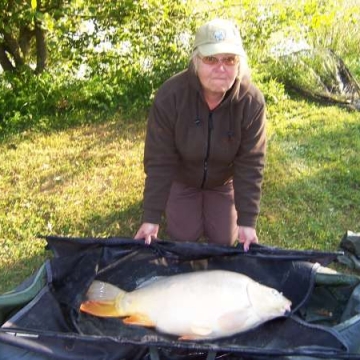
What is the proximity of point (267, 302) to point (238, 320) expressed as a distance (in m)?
0.14

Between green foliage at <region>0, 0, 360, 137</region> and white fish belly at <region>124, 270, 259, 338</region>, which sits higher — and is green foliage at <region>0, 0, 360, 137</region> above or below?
above

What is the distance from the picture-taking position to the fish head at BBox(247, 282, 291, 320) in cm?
223

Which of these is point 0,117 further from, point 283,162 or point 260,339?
point 260,339

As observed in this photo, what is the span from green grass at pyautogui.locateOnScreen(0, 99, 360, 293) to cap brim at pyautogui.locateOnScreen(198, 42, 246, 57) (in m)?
1.28

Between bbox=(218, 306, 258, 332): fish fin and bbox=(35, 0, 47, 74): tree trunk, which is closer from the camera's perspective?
bbox=(218, 306, 258, 332): fish fin

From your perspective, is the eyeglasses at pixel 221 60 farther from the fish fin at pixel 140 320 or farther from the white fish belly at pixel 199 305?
the fish fin at pixel 140 320

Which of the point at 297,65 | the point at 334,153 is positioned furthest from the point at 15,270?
the point at 297,65

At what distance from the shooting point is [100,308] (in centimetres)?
231

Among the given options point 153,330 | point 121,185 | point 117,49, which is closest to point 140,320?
point 153,330

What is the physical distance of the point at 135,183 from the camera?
371 cm

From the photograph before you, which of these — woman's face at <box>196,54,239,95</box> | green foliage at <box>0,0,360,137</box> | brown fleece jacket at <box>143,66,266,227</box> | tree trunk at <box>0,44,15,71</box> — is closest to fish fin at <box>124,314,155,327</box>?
brown fleece jacket at <box>143,66,266,227</box>

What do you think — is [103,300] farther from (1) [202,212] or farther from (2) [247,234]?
(1) [202,212]

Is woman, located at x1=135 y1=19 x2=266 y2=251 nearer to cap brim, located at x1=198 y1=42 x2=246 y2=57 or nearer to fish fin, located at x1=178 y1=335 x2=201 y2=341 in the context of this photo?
cap brim, located at x1=198 y1=42 x2=246 y2=57

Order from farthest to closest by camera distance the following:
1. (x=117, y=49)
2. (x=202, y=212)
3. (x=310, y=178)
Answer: (x=117, y=49)
(x=310, y=178)
(x=202, y=212)
